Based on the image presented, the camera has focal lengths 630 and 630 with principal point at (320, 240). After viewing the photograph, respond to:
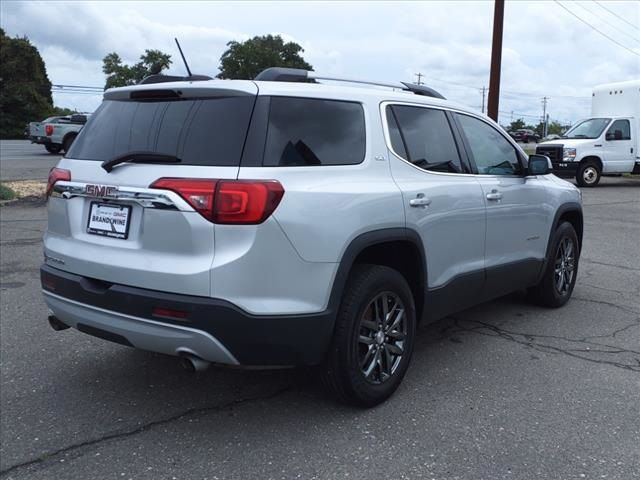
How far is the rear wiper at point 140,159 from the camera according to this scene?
3.12 meters

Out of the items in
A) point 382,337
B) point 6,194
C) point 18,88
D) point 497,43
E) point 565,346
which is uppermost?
point 18,88

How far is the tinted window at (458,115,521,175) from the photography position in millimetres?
4617

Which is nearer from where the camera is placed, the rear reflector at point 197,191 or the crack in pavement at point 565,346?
the rear reflector at point 197,191

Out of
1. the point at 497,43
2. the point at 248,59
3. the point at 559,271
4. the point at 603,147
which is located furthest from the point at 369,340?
the point at 248,59

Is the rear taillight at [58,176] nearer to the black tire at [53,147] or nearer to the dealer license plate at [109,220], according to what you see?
the dealer license plate at [109,220]

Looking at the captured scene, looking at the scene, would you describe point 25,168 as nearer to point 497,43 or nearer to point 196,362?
point 497,43

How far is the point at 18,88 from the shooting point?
175ft

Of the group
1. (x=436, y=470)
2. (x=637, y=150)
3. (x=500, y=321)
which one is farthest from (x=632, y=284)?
(x=637, y=150)

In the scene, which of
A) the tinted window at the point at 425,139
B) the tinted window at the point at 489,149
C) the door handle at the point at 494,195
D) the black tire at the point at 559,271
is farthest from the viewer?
the black tire at the point at 559,271

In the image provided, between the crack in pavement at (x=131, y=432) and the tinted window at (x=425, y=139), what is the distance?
5.40 feet

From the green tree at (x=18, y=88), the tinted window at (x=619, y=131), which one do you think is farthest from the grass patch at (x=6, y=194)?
the green tree at (x=18, y=88)

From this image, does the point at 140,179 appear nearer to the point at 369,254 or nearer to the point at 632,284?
the point at 369,254

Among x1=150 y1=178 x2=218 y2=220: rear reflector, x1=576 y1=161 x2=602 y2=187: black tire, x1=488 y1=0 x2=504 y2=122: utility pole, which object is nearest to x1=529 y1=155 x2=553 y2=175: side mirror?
x1=150 y1=178 x2=218 y2=220: rear reflector

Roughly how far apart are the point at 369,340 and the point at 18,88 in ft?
189
